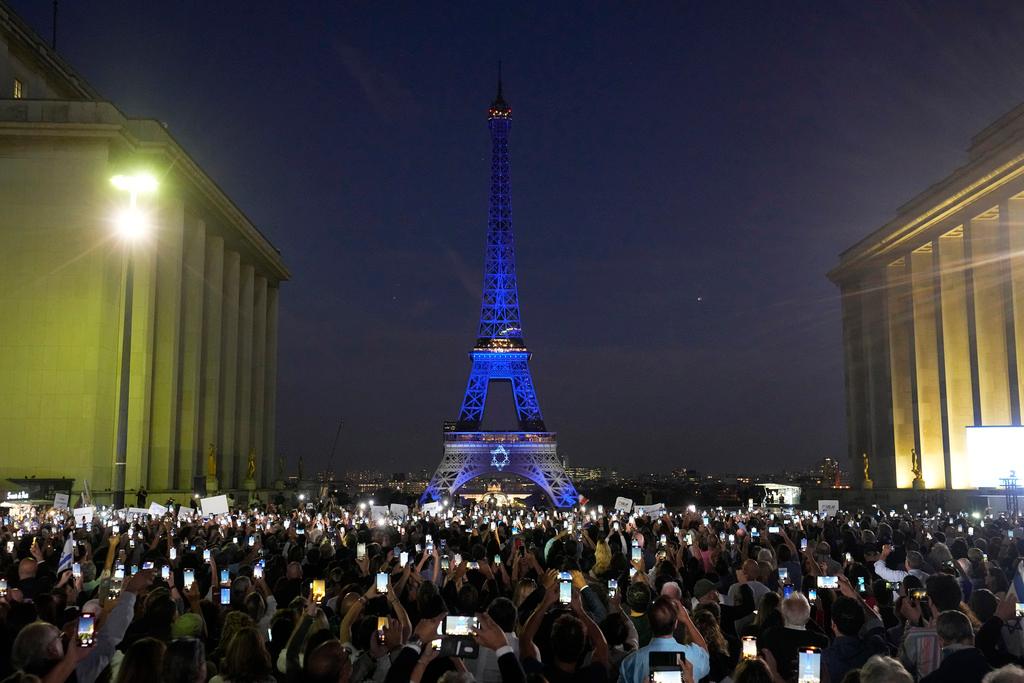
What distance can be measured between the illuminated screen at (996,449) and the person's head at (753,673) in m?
38.8

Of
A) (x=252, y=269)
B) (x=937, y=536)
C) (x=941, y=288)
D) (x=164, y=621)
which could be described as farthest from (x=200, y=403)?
(x=164, y=621)

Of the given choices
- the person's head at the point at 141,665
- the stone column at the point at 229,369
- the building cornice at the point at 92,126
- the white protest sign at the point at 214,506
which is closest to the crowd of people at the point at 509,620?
the person's head at the point at 141,665

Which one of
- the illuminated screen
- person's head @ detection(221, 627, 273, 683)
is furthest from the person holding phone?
the illuminated screen

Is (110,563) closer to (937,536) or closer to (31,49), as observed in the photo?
(937,536)

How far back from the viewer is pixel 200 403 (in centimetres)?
5744

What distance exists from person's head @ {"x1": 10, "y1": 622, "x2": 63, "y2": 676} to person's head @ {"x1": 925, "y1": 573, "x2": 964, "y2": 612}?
6.27 metres

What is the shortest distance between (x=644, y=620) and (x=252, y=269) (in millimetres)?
66059

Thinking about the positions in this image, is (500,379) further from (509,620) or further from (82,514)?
(509,620)

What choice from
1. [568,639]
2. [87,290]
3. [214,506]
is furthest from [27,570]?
[87,290]

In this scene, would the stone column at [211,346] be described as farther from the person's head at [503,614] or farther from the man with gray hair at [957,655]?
the man with gray hair at [957,655]

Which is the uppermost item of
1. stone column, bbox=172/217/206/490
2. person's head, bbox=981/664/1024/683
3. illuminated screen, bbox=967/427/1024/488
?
stone column, bbox=172/217/206/490

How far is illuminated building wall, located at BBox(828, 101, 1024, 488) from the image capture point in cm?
4856

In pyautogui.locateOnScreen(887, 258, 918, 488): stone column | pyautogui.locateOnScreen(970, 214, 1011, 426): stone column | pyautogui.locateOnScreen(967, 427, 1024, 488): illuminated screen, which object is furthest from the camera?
pyautogui.locateOnScreen(887, 258, 918, 488): stone column

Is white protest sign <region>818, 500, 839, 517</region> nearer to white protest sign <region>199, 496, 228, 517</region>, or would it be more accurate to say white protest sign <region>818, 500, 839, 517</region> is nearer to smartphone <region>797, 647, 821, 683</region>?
white protest sign <region>199, 496, 228, 517</region>
